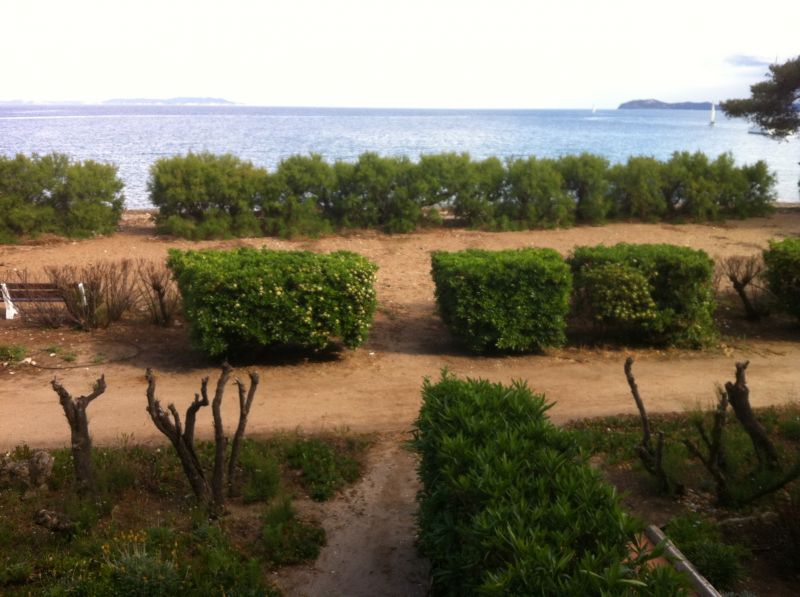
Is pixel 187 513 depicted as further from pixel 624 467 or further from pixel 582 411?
pixel 582 411

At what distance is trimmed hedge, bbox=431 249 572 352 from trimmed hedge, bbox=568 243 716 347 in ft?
1.83

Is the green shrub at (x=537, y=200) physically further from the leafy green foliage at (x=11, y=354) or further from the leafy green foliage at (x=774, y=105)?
the leafy green foliage at (x=11, y=354)

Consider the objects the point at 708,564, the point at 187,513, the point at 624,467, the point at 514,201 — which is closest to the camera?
the point at 708,564

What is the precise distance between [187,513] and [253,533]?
0.55m

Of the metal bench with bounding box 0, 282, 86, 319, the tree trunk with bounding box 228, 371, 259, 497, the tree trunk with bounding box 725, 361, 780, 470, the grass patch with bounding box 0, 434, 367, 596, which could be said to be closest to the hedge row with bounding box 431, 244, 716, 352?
the grass patch with bounding box 0, 434, 367, 596

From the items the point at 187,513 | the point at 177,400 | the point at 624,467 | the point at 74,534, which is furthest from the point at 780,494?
the point at 177,400

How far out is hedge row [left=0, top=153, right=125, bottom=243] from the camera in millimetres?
17578

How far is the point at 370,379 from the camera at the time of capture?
9.24m

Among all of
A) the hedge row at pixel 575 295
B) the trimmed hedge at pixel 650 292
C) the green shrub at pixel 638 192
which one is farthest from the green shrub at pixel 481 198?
the trimmed hedge at pixel 650 292

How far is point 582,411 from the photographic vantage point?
820 centimetres

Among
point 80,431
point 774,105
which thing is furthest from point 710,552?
point 774,105

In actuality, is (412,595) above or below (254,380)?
below

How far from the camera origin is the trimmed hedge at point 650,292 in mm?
10086

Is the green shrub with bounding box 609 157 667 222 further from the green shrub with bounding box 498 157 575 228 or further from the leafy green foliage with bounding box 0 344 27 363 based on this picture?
the leafy green foliage with bounding box 0 344 27 363
